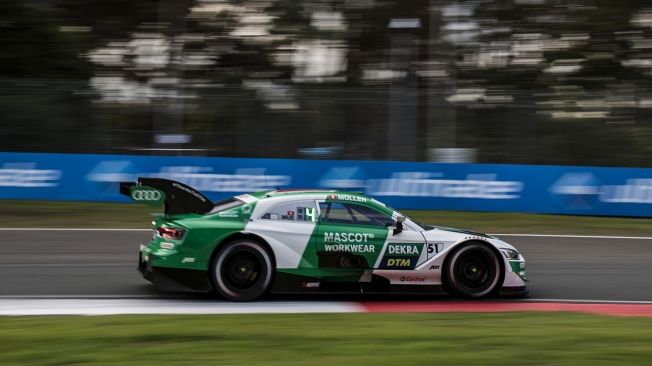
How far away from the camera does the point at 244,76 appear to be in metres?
28.7

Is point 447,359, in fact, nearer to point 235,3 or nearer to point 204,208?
point 204,208

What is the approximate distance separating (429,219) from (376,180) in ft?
5.20

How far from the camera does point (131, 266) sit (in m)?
11.9

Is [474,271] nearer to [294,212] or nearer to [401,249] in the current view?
[401,249]

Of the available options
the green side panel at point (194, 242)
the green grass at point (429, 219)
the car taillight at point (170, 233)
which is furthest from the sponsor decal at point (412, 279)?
the green grass at point (429, 219)

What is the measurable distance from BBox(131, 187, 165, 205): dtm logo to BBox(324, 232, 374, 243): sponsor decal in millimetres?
1777

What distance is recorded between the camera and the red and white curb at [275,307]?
29.5ft

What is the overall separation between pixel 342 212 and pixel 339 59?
1807 cm

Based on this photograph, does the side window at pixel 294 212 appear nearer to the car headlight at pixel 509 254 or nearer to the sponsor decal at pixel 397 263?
the sponsor decal at pixel 397 263

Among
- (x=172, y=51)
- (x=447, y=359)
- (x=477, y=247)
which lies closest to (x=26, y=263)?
(x=477, y=247)

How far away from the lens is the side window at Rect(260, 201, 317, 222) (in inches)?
379

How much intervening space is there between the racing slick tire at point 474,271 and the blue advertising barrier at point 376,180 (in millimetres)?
8727

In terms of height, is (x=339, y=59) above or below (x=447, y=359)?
above

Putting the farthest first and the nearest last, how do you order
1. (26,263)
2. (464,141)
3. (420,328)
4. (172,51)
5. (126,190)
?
(172,51) < (464,141) < (26,263) < (126,190) < (420,328)
